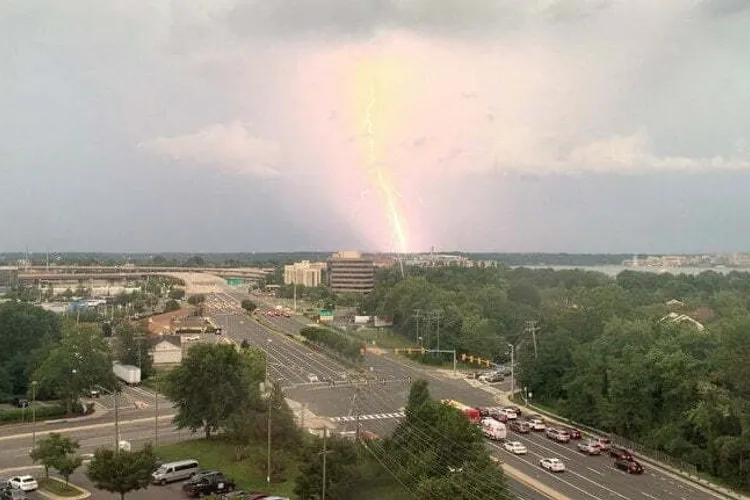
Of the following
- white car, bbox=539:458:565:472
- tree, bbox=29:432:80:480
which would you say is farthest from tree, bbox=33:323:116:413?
white car, bbox=539:458:565:472

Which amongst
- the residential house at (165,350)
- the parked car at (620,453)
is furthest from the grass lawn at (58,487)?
the residential house at (165,350)

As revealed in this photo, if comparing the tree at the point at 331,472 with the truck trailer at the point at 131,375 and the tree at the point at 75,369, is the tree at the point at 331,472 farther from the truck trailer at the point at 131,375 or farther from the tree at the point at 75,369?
the truck trailer at the point at 131,375

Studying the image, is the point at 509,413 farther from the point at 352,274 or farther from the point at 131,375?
the point at 352,274

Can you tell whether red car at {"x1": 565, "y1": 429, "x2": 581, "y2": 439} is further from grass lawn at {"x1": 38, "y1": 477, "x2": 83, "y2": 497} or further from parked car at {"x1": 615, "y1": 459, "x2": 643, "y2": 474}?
grass lawn at {"x1": 38, "y1": 477, "x2": 83, "y2": 497}

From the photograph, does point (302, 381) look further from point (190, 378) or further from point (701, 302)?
point (701, 302)

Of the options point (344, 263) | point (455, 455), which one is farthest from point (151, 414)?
point (344, 263)

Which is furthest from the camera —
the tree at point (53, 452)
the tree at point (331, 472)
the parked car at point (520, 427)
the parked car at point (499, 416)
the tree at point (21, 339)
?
the tree at point (21, 339)
